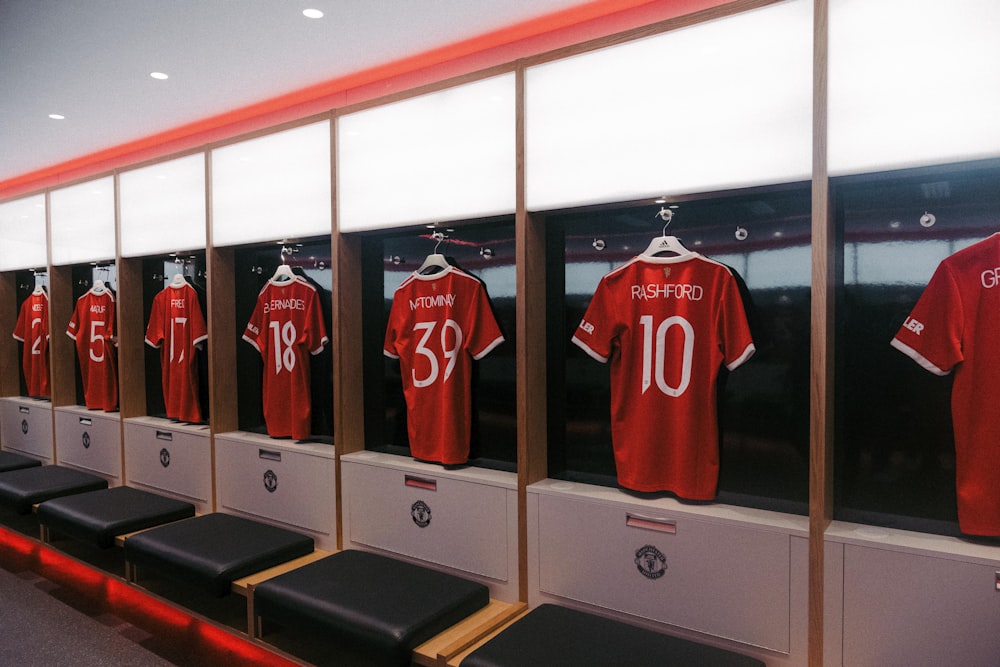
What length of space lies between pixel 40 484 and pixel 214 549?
192cm

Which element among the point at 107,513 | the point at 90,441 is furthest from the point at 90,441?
the point at 107,513

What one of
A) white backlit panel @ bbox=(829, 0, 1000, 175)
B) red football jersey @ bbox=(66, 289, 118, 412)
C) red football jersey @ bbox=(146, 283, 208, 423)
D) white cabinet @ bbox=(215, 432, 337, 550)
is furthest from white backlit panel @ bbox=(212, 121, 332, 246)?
white backlit panel @ bbox=(829, 0, 1000, 175)

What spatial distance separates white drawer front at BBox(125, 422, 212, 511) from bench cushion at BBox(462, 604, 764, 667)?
2.26m

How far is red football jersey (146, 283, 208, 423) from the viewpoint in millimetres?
3812

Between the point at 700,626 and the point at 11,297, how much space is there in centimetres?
581

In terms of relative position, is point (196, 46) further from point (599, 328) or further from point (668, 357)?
point (668, 357)

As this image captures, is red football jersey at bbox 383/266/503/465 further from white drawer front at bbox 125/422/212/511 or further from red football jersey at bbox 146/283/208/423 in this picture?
red football jersey at bbox 146/283/208/423

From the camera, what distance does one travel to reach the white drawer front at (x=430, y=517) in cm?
250

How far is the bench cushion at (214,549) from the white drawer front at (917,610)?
214 centimetres

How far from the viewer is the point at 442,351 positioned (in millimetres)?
2719

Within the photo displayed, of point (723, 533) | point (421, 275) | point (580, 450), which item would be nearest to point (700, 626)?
point (723, 533)

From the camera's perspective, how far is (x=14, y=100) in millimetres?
3344

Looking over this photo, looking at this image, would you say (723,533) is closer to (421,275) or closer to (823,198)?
(823,198)

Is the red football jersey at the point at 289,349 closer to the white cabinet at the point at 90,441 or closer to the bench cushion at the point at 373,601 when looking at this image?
the bench cushion at the point at 373,601
